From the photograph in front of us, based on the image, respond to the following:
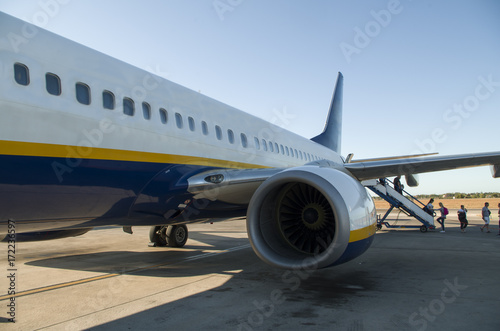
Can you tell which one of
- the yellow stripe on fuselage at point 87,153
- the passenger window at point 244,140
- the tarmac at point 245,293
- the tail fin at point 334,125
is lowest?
the tarmac at point 245,293

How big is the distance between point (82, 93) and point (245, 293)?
3238 millimetres

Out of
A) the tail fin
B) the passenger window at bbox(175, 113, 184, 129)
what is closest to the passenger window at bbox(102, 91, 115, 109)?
the passenger window at bbox(175, 113, 184, 129)

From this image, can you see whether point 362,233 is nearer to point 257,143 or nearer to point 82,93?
point 82,93

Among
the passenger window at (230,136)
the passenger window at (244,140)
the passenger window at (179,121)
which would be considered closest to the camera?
the passenger window at (179,121)

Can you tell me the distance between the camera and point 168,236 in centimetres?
1009

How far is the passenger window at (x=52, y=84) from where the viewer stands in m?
4.19

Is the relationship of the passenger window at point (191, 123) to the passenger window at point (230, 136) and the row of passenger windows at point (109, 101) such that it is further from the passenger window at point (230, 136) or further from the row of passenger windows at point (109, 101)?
the passenger window at point (230, 136)

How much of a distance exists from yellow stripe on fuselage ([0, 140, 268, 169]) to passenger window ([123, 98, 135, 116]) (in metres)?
0.56

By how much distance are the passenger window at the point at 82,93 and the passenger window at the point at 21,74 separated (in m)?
0.61

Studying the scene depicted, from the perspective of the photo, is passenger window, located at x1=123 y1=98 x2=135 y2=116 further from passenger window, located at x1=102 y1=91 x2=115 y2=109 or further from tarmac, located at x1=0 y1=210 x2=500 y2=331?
tarmac, located at x1=0 y1=210 x2=500 y2=331

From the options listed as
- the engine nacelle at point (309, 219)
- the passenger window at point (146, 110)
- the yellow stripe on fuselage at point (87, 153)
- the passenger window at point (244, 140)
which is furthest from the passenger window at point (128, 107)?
the passenger window at point (244, 140)

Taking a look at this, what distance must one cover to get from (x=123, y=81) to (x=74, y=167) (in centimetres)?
156

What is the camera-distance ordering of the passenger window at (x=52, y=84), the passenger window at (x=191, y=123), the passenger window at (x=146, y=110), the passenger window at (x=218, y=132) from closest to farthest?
the passenger window at (x=52, y=84), the passenger window at (x=146, y=110), the passenger window at (x=191, y=123), the passenger window at (x=218, y=132)

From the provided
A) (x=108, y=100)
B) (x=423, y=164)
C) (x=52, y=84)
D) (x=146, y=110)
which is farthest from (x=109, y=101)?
(x=423, y=164)
